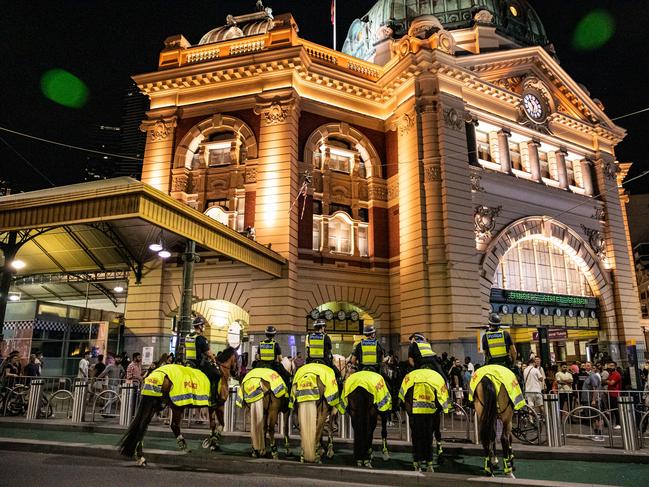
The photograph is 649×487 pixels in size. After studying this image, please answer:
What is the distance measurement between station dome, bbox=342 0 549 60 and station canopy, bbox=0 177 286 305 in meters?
25.7

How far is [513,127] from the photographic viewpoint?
32.7 meters

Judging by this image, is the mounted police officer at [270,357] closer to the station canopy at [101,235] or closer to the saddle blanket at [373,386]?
the saddle blanket at [373,386]

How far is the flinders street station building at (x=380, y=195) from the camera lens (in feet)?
87.6

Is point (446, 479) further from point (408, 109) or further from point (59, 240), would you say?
point (408, 109)

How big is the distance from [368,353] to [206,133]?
22.9 metres

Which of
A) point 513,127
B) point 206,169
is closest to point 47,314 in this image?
point 206,169

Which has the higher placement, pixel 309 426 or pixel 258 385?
pixel 258 385

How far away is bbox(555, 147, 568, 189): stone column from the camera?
3469 cm

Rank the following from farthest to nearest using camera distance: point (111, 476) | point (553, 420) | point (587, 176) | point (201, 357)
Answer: point (587, 176) < point (553, 420) < point (201, 357) < point (111, 476)

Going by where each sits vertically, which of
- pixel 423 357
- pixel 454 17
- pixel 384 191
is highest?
pixel 454 17

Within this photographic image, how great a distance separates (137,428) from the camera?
32.2 feet

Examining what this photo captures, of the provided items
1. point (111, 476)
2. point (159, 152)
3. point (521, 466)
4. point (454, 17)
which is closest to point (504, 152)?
point (454, 17)

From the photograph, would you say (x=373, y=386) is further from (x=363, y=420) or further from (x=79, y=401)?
(x=79, y=401)

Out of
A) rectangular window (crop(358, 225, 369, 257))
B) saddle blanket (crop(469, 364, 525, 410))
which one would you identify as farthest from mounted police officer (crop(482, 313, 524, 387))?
rectangular window (crop(358, 225, 369, 257))
